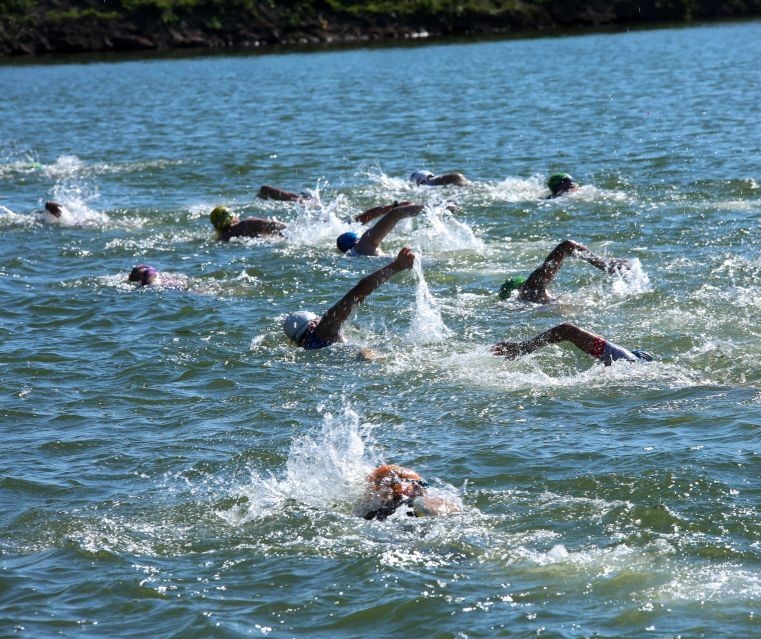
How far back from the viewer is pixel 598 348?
11.9 m

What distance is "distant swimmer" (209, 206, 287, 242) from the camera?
18703mm

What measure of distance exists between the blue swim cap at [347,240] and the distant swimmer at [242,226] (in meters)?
1.38

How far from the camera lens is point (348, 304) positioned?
1323cm

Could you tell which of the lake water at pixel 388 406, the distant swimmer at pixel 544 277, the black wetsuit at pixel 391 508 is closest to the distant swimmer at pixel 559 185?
the lake water at pixel 388 406

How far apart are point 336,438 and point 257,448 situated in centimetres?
75

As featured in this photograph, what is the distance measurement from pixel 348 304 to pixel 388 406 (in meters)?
1.79

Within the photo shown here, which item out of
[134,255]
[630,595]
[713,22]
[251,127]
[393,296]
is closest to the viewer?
[630,595]

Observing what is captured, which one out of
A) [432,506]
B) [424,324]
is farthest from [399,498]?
[424,324]

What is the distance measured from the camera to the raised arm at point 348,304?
41.5ft

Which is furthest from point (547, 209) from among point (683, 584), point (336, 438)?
point (683, 584)

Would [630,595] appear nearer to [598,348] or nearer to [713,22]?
[598,348]

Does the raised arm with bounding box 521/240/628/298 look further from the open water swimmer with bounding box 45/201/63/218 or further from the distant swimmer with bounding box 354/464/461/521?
the open water swimmer with bounding box 45/201/63/218

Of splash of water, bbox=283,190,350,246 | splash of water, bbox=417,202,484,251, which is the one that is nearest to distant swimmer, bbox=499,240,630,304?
splash of water, bbox=417,202,484,251

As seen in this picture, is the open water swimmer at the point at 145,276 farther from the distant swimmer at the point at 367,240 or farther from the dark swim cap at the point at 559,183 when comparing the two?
the dark swim cap at the point at 559,183
